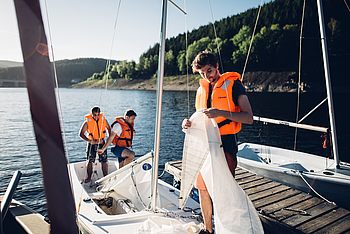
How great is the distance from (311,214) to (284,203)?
0.59 m

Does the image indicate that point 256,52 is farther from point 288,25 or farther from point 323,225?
point 323,225

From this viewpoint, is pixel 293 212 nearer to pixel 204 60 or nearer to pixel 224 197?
pixel 224 197

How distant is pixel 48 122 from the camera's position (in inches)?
52.1

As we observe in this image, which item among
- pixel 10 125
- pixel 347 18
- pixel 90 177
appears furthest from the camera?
pixel 347 18

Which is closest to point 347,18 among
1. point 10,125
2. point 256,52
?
point 256,52

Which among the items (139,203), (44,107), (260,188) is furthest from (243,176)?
(44,107)

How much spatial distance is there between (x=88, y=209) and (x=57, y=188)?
13.3 ft

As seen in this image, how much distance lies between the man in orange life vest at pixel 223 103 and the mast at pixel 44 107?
2.33 metres

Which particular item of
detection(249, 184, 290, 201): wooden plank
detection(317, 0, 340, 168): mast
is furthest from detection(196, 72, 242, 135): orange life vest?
detection(317, 0, 340, 168): mast

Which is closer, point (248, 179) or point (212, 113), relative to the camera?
point (212, 113)

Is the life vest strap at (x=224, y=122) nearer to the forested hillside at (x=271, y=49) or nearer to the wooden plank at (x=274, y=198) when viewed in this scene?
the wooden plank at (x=274, y=198)

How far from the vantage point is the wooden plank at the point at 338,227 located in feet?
16.3

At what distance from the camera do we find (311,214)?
5.54m

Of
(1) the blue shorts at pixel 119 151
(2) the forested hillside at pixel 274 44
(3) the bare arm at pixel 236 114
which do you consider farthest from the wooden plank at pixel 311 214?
(2) the forested hillside at pixel 274 44
